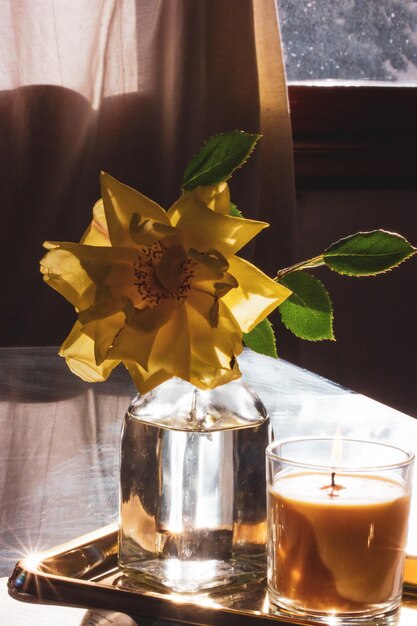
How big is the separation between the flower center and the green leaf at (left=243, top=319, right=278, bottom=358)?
0.17 feet

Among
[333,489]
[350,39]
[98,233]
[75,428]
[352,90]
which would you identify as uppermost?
[350,39]

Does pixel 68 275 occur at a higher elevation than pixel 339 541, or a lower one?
higher

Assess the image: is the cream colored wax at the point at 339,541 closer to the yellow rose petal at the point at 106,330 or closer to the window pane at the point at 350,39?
the yellow rose petal at the point at 106,330

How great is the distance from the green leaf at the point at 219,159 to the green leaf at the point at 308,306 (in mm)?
52

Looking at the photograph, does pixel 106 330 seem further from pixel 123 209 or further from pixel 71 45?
pixel 71 45

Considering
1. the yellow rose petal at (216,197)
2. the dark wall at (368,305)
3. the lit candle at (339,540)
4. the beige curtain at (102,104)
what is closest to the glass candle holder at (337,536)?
the lit candle at (339,540)

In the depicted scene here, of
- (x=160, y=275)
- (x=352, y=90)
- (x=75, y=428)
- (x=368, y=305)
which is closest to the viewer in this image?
(x=160, y=275)

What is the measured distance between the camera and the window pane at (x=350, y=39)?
73.7 inches

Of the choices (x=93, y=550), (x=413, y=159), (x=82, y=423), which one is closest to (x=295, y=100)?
(x=413, y=159)

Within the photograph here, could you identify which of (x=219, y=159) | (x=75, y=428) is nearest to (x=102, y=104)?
(x=75, y=428)

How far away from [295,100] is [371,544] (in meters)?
1.57

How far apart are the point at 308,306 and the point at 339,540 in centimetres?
10

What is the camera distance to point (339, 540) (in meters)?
0.36

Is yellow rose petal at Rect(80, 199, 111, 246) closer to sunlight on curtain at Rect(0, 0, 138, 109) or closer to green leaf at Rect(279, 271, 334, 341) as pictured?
green leaf at Rect(279, 271, 334, 341)
